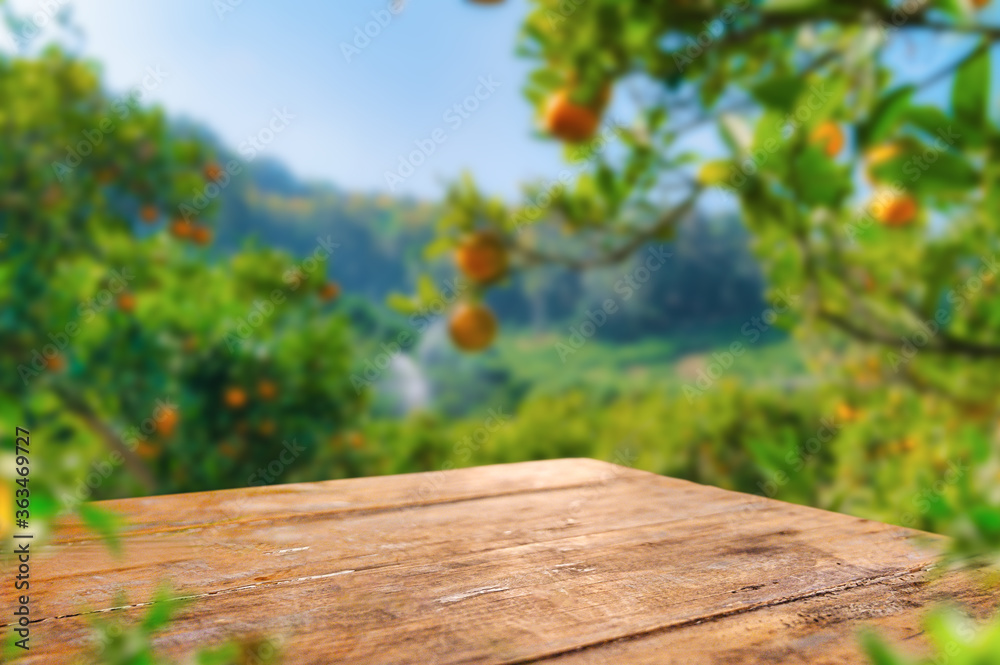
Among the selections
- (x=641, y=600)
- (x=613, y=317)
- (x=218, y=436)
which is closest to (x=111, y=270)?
(x=218, y=436)

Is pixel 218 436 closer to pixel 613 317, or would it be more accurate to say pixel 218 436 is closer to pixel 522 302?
pixel 522 302

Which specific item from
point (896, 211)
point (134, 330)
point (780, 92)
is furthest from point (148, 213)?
point (780, 92)

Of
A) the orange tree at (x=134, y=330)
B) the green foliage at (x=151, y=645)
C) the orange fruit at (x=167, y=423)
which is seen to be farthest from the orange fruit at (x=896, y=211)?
the orange fruit at (x=167, y=423)

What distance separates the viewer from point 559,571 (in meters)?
0.53

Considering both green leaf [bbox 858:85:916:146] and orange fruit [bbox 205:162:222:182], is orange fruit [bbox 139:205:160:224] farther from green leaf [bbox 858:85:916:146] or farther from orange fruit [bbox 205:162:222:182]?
green leaf [bbox 858:85:916:146]

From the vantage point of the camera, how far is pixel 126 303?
218 cm

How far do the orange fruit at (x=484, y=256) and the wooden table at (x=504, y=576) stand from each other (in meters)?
0.55

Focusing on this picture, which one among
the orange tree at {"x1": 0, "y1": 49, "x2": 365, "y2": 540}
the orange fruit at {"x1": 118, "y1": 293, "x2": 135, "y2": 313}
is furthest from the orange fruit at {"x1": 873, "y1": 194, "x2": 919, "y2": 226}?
the orange fruit at {"x1": 118, "y1": 293, "x2": 135, "y2": 313}

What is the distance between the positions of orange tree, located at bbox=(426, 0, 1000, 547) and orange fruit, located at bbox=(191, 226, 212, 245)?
1.51 m

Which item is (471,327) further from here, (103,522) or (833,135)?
(103,522)

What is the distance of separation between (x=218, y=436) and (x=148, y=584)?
170cm

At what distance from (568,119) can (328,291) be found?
1.29 meters

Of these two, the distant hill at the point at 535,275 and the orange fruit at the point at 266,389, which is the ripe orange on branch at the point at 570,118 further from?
the distant hill at the point at 535,275

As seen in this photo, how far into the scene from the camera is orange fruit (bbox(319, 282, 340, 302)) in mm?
2260
